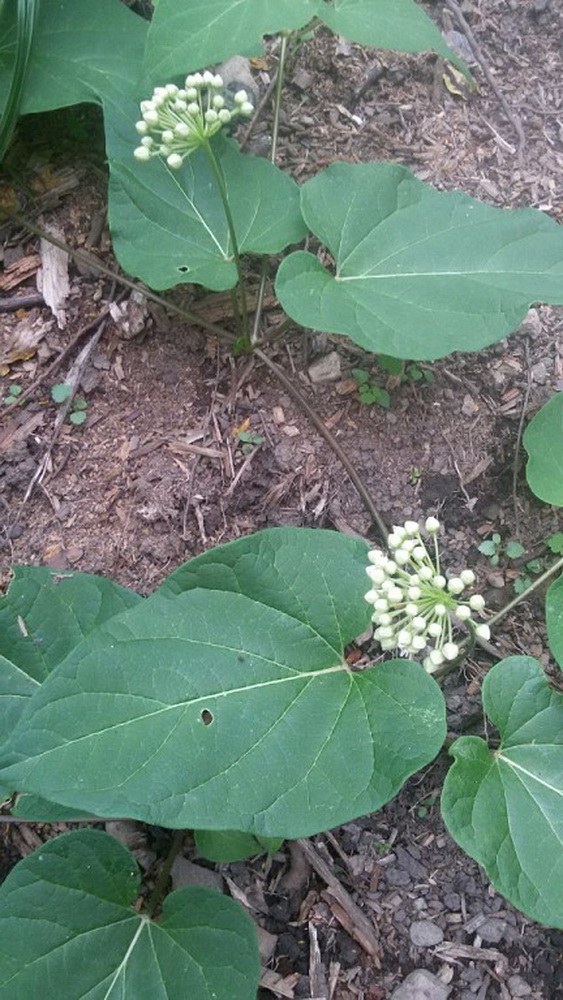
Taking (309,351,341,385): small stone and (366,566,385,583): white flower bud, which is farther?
(309,351,341,385): small stone

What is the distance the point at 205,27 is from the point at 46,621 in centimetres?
169

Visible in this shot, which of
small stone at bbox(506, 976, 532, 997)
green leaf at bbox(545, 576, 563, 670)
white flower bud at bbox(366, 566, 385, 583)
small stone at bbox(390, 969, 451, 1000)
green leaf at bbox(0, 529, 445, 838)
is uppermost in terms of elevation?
white flower bud at bbox(366, 566, 385, 583)

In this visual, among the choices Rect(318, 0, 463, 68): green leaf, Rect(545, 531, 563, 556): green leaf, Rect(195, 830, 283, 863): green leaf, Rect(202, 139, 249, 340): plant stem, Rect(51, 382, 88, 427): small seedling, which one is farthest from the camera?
Rect(51, 382, 88, 427): small seedling

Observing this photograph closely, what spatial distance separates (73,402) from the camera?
256 cm

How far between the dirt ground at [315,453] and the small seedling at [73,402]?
1.0 inches

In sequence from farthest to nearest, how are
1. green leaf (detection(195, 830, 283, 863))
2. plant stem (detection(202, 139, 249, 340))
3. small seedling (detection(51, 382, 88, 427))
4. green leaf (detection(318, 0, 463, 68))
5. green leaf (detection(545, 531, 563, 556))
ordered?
small seedling (detection(51, 382, 88, 427)) → green leaf (detection(545, 531, 563, 556)) → green leaf (detection(318, 0, 463, 68)) → plant stem (detection(202, 139, 249, 340)) → green leaf (detection(195, 830, 283, 863))

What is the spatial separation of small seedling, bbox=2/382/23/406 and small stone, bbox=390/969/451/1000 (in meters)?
2.02

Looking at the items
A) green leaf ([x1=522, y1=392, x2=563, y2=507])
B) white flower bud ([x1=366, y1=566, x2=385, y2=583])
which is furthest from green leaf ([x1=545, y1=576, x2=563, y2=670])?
white flower bud ([x1=366, y1=566, x2=385, y2=583])

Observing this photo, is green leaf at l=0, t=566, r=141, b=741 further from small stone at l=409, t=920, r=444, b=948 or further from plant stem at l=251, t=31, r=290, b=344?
small stone at l=409, t=920, r=444, b=948

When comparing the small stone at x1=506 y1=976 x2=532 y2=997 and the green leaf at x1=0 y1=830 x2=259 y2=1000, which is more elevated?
the green leaf at x1=0 y1=830 x2=259 y2=1000

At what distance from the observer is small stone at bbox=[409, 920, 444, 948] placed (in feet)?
6.89

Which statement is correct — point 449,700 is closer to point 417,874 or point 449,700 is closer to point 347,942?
point 417,874

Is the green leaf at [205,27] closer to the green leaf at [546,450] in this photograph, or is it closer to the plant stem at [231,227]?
the plant stem at [231,227]

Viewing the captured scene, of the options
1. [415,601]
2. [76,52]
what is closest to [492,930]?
[415,601]
